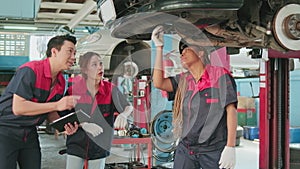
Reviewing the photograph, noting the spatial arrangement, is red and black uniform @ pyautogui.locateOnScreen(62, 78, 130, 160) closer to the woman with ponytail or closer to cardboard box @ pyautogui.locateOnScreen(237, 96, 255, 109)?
the woman with ponytail

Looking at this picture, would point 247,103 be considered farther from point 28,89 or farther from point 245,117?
point 28,89

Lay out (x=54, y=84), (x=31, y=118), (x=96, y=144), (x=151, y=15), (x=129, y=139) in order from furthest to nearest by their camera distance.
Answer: (x=129, y=139) < (x=96, y=144) < (x=54, y=84) < (x=31, y=118) < (x=151, y=15)

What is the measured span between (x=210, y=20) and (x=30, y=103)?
1.20 meters

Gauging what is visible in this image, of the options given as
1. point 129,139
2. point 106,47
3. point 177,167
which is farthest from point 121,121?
point 106,47

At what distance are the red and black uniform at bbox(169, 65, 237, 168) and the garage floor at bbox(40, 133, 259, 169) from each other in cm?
330

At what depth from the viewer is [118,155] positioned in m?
6.43

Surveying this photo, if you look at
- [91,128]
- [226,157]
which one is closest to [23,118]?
[91,128]

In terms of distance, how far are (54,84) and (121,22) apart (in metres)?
0.59

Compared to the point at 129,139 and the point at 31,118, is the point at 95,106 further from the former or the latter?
the point at 129,139

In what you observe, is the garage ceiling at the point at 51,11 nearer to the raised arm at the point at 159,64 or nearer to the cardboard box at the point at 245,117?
the raised arm at the point at 159,64

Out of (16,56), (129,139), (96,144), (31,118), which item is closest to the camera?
(31,118)

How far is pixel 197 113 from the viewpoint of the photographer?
7.42ft

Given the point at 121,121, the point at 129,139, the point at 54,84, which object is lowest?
the point at 129,139

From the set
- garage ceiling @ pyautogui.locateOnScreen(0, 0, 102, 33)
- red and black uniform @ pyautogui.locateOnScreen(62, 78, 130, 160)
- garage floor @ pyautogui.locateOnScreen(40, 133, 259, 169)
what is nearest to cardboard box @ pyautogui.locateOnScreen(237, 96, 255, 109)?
garage floor @ pyautogui.locateOnScreen(40, 133, 259, 169)
